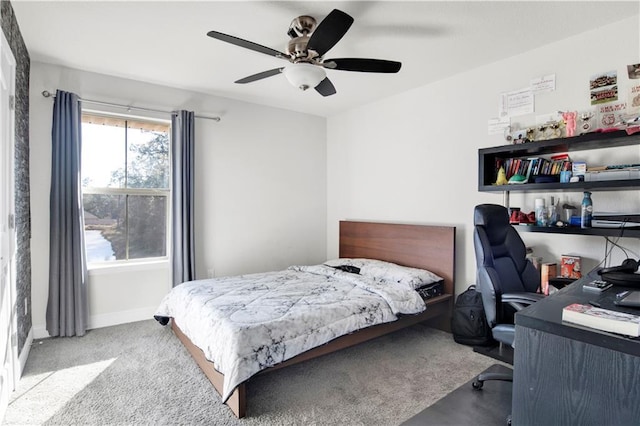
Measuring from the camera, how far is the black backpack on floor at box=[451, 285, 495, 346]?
2914 mm

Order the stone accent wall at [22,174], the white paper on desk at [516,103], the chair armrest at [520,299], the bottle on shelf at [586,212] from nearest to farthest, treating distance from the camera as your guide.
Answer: the chair armrest at [520,299]
the bottle on shelf at [586,212]
the stone accent wall at [22,174]
the white paper on desk at [516,103]

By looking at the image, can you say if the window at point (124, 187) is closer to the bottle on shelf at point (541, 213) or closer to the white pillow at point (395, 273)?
the white pillow at point (395, 273)

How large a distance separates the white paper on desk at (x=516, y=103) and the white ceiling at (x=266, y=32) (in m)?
0.33

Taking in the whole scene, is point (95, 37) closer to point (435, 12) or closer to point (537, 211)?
point (435, 12)

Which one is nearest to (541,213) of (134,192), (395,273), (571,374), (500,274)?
(500,274)

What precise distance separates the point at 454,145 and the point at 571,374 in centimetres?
264

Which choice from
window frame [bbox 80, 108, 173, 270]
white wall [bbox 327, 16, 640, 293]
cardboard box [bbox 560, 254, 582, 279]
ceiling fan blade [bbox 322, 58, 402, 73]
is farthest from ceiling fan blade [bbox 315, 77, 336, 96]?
cardboard box [bbox 560, 254, 582, 279]

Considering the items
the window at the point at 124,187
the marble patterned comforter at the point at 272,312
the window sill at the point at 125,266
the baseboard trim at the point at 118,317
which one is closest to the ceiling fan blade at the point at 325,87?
the marble patterned comforter at the point at 272,312

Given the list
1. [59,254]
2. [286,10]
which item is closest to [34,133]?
[59,254]

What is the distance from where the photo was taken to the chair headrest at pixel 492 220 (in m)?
2.26

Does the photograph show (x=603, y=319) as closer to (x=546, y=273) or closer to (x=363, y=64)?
(x=546, y=273)

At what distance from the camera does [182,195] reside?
11.9 ft

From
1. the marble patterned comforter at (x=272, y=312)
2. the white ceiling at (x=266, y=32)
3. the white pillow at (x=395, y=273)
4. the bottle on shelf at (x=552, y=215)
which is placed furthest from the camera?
the white pillow at (x=395, y=273)

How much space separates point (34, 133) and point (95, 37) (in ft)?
3.67
